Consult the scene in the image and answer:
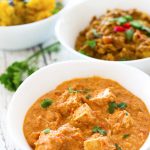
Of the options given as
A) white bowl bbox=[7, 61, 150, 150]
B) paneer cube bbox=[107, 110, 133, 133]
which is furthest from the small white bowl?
paneer cube bbox=[107, 110, 133, 133]

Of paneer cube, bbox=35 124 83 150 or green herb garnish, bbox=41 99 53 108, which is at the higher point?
paneer cube, bbox=35 124 83 150

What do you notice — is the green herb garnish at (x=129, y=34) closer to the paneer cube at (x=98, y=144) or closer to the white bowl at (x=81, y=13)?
the white bowl at (x=81, y=13)

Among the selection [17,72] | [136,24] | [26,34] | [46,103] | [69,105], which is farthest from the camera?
[26,34]

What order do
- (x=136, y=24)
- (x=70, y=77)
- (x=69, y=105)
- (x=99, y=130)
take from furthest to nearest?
(x=136, y=24) < (x=70, y=77) < (x=69, y=105) < (x=99, y=130)

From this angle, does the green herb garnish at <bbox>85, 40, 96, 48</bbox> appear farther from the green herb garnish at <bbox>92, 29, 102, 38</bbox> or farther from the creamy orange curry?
the creamy orange curry

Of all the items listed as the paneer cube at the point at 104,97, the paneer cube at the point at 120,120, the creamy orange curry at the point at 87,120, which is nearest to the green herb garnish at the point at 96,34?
the creamy orange curry at the point at 87,120

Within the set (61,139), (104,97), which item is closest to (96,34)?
(104,97)

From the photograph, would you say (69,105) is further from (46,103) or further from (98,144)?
(98,144)
